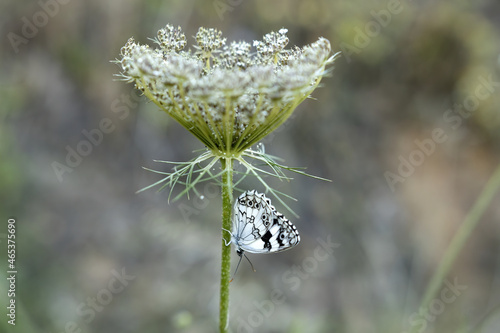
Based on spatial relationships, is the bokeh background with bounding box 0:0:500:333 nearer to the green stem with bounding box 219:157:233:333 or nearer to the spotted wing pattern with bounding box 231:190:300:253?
the green stem with bounding box 219:157:233:333

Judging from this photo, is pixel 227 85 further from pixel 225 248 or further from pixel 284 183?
pixel 284 183

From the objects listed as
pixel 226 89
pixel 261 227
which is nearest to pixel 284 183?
pixel 261 227

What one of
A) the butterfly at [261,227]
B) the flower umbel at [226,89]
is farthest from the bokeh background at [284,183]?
the flower umbel at [226,89]

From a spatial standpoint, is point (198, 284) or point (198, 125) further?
point (198, 284)

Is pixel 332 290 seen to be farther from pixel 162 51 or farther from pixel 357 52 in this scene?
pixel 162 51


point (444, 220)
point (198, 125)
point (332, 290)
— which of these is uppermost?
point (444, 220)

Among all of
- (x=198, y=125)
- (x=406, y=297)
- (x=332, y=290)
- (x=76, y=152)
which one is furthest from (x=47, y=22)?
(x=406, y=297)
